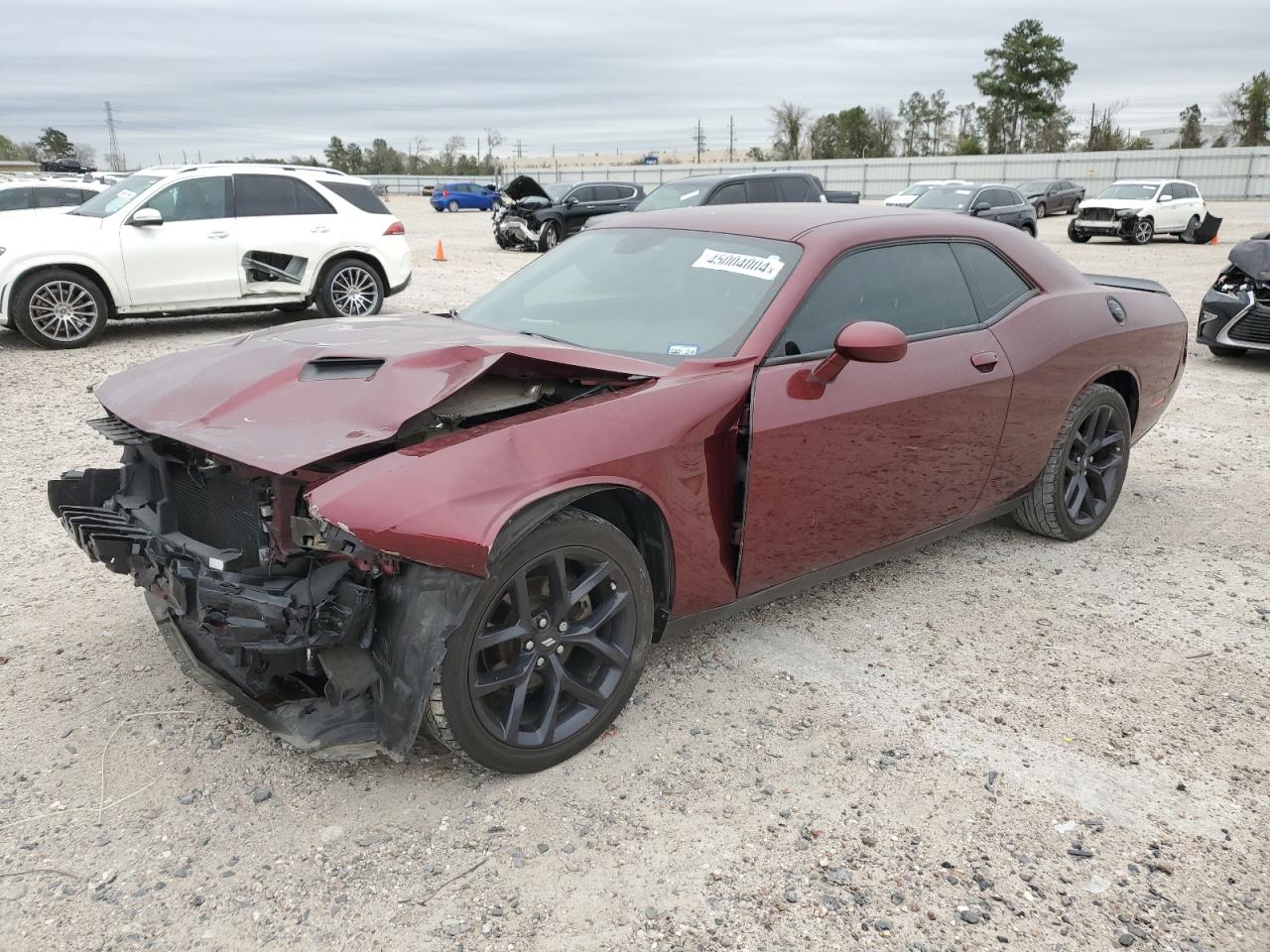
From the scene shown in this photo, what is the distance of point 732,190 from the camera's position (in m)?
15.4

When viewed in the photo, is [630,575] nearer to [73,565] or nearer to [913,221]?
[913,221]

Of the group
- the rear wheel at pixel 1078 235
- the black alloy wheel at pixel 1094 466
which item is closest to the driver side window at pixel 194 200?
the black alloy wheel at pixel 1094 466

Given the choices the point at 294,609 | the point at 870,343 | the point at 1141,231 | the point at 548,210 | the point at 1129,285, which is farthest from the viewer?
the point at 1141,231

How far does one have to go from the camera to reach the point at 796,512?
137 inches

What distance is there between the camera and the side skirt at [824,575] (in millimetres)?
3377

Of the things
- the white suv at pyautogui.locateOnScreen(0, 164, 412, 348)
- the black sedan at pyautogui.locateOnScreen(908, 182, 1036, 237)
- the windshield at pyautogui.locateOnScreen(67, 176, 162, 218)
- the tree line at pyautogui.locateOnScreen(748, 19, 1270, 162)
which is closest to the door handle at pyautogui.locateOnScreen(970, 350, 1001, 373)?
the white suv at pyautogui.locateOnScreen(0, 164, 412, 348)

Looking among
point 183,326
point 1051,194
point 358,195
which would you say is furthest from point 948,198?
point 1051,194

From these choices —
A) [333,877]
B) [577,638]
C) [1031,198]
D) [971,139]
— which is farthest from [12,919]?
[971,139]

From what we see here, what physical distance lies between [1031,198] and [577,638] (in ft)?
116

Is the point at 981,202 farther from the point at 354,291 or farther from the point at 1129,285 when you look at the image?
the point at 1129,285

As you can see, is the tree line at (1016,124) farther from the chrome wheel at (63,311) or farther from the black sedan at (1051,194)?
the chrome wheel at (63,311)

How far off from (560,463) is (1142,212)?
25734 millimetres

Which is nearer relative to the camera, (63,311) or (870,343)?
(870,343)

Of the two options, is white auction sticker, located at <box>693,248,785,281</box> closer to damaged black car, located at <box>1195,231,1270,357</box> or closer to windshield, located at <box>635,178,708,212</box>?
damaged black car, located at <box>1195,231,1270,357</box>
